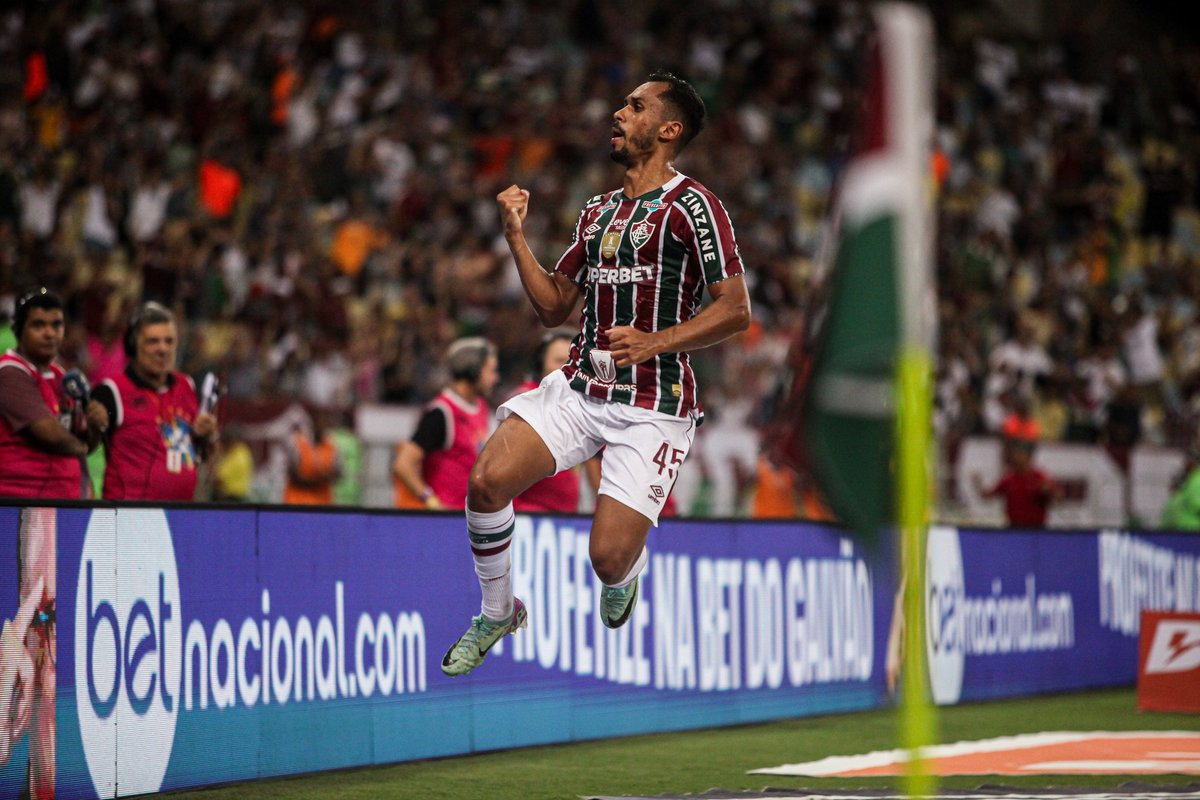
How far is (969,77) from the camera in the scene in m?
28.0

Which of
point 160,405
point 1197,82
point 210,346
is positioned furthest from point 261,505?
point 1197,82

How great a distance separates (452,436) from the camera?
1083 cm

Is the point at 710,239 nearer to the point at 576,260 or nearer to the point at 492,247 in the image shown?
the point at 576,260

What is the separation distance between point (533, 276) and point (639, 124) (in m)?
0.74

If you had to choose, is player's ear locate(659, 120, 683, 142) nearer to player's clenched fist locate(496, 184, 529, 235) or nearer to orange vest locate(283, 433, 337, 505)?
player's clenched fist locate(496, 184, 529, 235)

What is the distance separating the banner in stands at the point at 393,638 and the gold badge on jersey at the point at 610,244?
6.02 feet

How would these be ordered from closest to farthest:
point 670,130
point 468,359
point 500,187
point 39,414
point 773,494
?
1. point 670,130
2. point 39,414
3. point 468,359
4. point 773,494
5. point 500,187

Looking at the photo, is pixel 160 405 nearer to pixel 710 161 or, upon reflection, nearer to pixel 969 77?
pixel 710 161

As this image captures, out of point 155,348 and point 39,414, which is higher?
point 155,348

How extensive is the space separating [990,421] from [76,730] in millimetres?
14088

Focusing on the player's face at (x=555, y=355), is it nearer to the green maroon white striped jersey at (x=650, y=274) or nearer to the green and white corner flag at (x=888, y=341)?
the green maroon white striped jersey at (x=650, y=274)

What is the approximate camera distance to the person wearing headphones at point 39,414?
8797 millimetres

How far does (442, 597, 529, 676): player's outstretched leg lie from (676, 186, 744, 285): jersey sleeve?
5.51 feet

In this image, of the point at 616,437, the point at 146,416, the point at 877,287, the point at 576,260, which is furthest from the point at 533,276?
the point at 146,416
